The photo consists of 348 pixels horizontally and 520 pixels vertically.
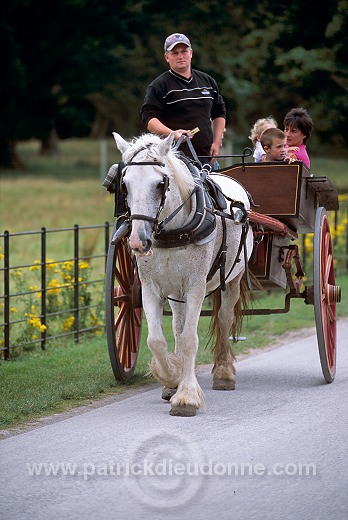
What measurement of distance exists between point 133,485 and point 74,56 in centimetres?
3627

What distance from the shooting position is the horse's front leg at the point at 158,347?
7543 mm

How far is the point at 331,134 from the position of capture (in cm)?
3136

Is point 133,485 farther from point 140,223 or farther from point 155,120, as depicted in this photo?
point 155,120

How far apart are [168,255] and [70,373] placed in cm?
224

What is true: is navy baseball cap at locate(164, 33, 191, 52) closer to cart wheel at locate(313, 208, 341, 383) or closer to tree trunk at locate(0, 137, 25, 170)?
cart wheel at locate(313, 208, 341, 383)

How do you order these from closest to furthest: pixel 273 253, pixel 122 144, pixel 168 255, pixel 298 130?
pixel 122 144, pixel 168 255, pixel 273 253, pixel 298 130

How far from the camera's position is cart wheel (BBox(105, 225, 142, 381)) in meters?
8.52

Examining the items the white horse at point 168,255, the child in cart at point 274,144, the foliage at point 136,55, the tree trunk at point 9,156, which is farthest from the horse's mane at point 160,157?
the tree trunk at point 9,156

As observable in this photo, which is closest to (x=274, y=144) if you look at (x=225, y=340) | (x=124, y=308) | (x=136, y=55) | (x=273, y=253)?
(x=273, y=253)

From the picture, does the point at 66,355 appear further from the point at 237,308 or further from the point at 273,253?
the point at 273,253

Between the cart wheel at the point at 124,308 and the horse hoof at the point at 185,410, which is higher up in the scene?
the cart wheel at the point at 124,308

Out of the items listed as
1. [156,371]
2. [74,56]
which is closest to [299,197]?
[156,371]

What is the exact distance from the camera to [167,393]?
8000 millimetres

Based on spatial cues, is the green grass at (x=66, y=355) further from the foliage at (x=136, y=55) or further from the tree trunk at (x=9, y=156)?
the tree trunk at (x=9, y=156)
